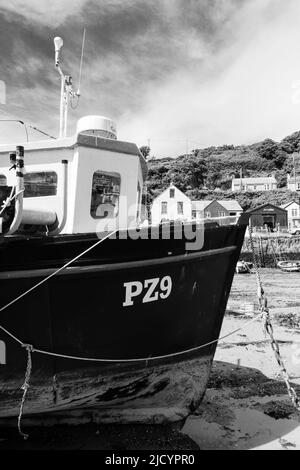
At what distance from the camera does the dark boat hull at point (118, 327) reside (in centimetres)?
405

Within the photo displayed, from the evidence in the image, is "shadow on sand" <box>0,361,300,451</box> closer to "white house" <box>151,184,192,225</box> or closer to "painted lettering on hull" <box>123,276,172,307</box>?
"painted lettering on hull" <box>123,276,172,307</box>

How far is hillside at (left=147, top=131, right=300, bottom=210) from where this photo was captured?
7788 cm

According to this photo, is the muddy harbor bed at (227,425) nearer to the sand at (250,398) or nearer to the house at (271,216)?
the sand at (250,398)

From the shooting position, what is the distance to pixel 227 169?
10919cm

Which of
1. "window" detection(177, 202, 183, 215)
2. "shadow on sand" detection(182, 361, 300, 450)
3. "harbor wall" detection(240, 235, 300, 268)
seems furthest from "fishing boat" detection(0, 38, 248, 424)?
"window" detection(177, 202, 183, 215)

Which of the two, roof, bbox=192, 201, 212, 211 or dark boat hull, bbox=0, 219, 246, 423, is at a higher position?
roof, bbox=192, 201, 212, 211

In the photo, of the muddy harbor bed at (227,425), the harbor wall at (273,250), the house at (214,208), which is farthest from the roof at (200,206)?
the muddy harbor bed at (227,425)

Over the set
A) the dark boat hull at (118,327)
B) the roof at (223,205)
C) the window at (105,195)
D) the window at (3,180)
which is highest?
the roof at (223,205)

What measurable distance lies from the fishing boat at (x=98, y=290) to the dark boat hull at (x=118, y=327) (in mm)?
13

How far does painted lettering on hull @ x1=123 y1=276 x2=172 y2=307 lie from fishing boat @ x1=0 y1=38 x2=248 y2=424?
0.04 feet

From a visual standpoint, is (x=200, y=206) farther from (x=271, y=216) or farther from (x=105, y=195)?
(x=105, y=195)
